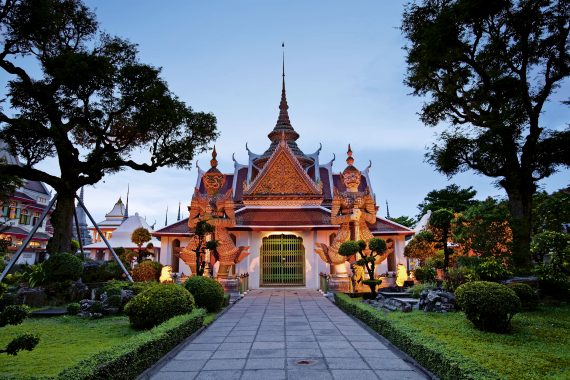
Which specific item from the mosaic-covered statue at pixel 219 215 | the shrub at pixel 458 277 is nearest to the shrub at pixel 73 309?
the mosaic-covered statue at pixel 219 215

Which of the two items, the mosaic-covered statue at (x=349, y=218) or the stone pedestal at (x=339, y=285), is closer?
the mosaic-covered statue at (x=349, y=218)

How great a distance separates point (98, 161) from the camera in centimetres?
1426

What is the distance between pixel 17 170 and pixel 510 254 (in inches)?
630

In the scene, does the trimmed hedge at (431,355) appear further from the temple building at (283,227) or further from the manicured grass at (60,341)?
the temple building at (283,227)

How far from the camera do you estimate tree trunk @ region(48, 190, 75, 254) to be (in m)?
13.8

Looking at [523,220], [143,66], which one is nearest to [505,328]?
[523,220]

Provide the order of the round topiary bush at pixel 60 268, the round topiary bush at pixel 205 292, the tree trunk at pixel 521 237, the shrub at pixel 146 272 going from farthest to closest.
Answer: the shrub at pixel 146 272 < the round topiary bush at pixel 60 268 < the tree trunk at pixel 521 237 < the round topiary bush at pixel 205 292

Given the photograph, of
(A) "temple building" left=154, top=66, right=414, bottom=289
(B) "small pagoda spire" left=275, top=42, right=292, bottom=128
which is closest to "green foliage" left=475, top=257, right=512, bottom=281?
(A) "temple building" left=154, top=66, right=414, bottom=289

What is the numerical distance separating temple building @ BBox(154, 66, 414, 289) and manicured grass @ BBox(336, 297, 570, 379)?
6.03 metres

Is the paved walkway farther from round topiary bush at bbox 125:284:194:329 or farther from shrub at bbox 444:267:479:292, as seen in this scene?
shrub at bbox 444:267:479:292

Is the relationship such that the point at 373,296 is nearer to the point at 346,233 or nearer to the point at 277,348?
the point at 346,233

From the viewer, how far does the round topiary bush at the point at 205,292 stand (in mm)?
10555

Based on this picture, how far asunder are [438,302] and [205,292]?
20.3ft

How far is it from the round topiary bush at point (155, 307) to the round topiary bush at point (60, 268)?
18.4 feet
